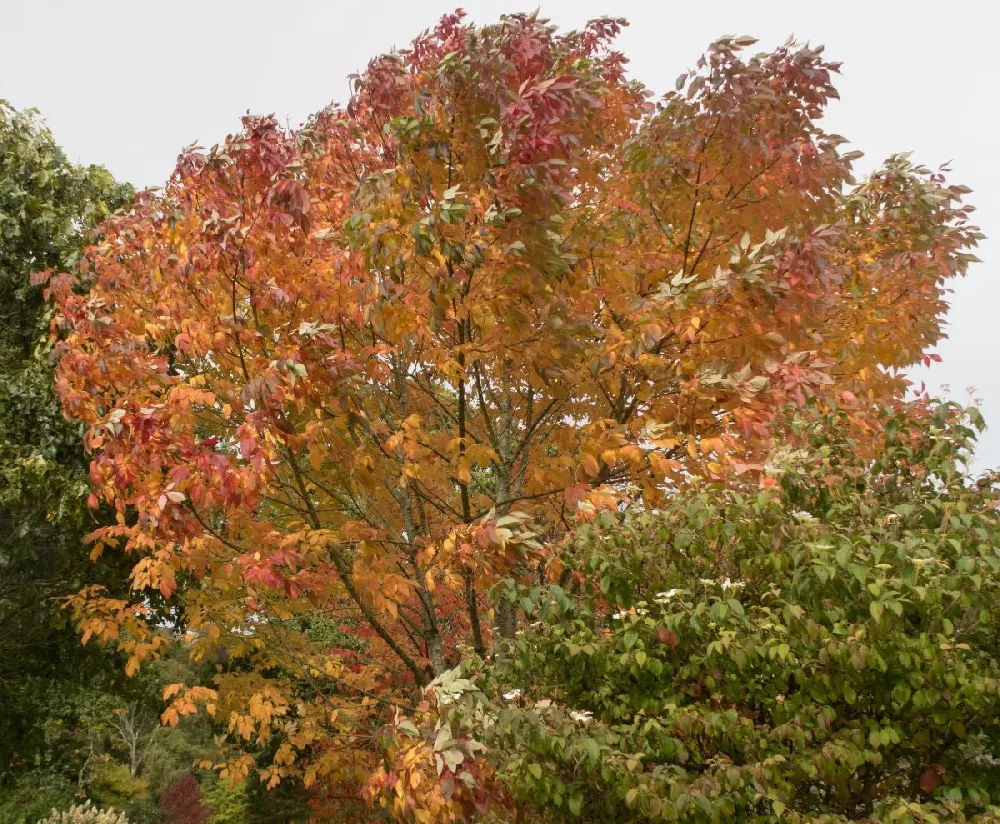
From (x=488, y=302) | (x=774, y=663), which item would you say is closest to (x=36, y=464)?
(x=488, y=302)

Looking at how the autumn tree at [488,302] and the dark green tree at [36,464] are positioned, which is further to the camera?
the dark green tree at [36,464]

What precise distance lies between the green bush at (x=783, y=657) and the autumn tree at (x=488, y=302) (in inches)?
15.6

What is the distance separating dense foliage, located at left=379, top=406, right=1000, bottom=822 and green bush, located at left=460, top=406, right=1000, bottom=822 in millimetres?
15

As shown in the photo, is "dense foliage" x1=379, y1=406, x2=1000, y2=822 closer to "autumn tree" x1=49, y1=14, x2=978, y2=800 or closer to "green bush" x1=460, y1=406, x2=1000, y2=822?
"green bush" x1=460, y1=406, x2=1000, y2=822

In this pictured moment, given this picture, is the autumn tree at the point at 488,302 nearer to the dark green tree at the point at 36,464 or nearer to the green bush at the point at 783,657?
the green bush at the point at 783,657

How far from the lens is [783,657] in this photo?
366 cm

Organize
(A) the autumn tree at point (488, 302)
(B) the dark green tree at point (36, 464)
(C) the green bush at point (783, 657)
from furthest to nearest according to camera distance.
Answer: (B) the dark green tree at point (36, 464)
(A) the autumn tree at point (488, 302)
(C) the green bush at point (783, 657)

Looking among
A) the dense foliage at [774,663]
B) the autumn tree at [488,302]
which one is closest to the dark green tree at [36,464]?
the autumn tree at [488,302]

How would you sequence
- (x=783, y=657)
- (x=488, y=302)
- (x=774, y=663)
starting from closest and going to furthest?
(x=783, y=657)
(x=774, y=663)
(x=488, y=302)

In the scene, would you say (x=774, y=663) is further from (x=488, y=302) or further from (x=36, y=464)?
(x=36, y=464)

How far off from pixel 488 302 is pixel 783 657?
2.88 meters

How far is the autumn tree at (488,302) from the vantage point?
490 centimetres

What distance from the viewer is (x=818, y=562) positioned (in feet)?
12.0

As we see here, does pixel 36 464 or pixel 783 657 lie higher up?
pixel 36 464
